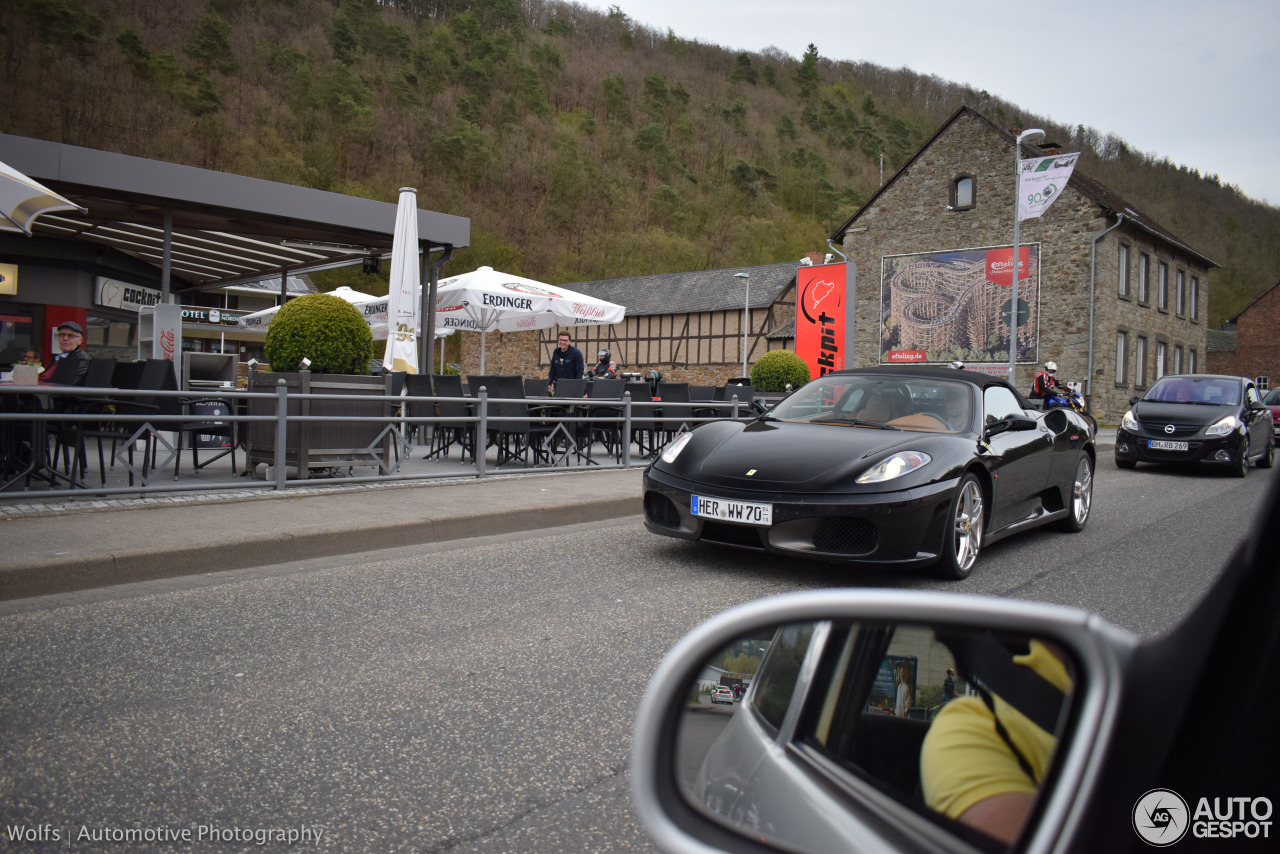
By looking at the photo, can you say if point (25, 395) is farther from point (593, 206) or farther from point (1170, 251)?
point (593, 206)

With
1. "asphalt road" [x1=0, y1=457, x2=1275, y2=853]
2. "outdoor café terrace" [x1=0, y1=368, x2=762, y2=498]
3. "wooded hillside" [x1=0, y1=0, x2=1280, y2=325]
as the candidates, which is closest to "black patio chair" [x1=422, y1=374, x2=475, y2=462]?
"outdoor café terrace" [x1=0, y1=368, x2=762, y2=498]

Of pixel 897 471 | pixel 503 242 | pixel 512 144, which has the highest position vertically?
pixel 512 144

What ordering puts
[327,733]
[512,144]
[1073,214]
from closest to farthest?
[327,733] < [1073,214] < [512,144]

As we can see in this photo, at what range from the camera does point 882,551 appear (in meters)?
4.77

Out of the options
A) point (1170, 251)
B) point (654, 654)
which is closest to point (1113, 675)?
point (654, 654)

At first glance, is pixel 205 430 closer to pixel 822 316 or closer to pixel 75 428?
pixel 75 428

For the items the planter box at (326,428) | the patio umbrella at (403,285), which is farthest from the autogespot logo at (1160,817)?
the patio umbrella at (403,285)

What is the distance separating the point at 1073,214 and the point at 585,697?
34790 mm

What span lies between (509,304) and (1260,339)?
6146 cm

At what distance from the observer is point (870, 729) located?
3.62ft

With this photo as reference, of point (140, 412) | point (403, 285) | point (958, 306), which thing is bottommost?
point (140, 412)

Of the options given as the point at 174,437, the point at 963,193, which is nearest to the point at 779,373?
the point at 174,437

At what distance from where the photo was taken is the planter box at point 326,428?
26.7 feet

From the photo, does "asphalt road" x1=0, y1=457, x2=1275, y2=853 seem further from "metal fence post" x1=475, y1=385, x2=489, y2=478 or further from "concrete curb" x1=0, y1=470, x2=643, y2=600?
"metal fence post" x1=475, y1=385, x2=489, y2=478
